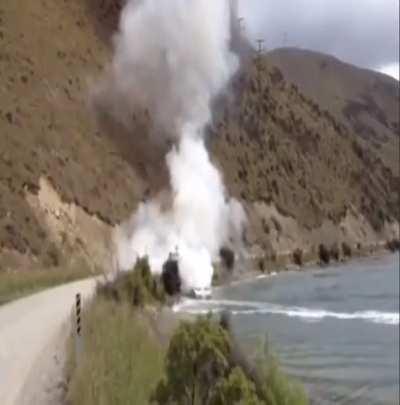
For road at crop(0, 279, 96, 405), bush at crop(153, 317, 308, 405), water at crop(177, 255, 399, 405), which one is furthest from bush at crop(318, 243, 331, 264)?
bush at crop(153, 317, 308, 405)

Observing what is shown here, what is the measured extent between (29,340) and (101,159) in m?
48.4

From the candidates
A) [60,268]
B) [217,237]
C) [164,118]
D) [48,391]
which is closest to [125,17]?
[164,118]

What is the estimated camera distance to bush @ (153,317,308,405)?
1275 cm

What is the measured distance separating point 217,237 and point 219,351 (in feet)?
233

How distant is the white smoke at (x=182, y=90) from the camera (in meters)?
80.5

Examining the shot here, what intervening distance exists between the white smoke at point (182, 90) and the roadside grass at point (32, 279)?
28961 mm

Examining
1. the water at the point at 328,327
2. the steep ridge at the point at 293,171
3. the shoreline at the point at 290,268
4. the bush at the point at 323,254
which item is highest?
the steep ridge at the point at 293,171

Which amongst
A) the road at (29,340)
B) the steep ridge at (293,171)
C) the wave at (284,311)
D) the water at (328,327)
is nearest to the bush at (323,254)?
the steep ridge at (293,171)

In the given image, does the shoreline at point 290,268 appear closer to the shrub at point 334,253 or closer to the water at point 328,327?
the shrub at point 334,253

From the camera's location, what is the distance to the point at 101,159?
6956cm

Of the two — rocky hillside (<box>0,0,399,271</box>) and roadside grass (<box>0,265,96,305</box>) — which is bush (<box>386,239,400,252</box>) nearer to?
rocky hillside (<box>0,0,399,271</box>)

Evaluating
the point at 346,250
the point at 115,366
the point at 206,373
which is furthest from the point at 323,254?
the point at 206,373

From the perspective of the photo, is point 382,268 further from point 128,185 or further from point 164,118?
point 128,185

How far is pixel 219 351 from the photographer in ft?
44.8
